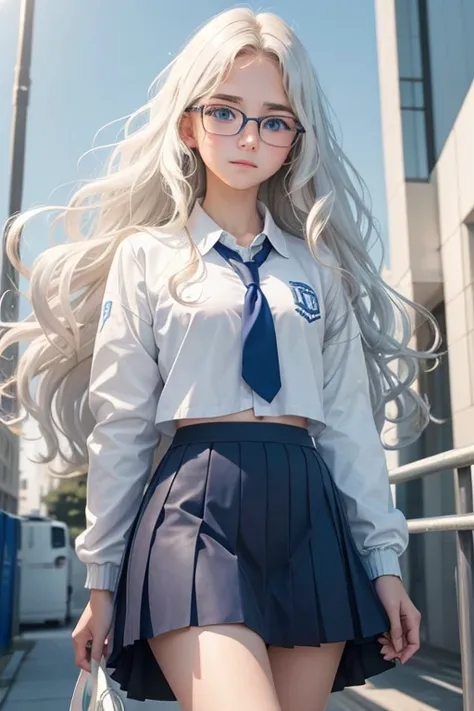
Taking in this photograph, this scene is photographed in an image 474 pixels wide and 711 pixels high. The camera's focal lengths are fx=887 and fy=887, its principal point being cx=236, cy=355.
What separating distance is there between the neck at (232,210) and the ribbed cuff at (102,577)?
72 centimetres

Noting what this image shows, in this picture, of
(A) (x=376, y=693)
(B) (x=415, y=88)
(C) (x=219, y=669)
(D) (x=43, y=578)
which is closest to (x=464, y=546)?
(C) (x=219, y=669)

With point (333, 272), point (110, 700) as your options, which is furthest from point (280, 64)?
point (110, 700)

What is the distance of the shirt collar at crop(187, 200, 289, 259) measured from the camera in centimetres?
176

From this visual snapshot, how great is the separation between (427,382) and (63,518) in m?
37.0

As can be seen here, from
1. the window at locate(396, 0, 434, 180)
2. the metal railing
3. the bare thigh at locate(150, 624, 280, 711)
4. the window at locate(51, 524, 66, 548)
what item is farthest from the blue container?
the bare thigh at locate(150, 624, 280, 711)

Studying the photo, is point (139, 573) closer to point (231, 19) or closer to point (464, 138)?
point (231, 19)

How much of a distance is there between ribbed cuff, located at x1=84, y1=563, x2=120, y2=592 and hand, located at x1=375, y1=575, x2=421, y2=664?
18.4 inches

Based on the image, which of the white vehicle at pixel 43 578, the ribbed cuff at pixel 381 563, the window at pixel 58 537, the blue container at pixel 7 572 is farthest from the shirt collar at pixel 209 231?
the window at pixel 58 537

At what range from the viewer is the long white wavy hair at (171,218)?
1.78 metres

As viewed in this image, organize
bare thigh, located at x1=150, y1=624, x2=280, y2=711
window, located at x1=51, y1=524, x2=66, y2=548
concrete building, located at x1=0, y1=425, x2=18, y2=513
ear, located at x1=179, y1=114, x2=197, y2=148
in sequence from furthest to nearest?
window, located at x1=51, y1=524, x2=66, y2=548 → concrete building, located at x1=0, y1=425, x2=18, y2=513 → ear, located at x1=179, y1=114, x2=197, y2=148 → bare thigh, located at x1=150, y1=624, x2=280, y2=711

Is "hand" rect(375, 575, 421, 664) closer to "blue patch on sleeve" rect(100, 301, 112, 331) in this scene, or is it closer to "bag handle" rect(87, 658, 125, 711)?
"bag handle" rect(87, 658, 125, 711)

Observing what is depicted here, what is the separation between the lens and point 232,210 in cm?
186

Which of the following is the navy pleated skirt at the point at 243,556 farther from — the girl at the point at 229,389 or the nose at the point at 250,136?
the nose at the point at 250,136

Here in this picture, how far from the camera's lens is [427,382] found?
631 cm
